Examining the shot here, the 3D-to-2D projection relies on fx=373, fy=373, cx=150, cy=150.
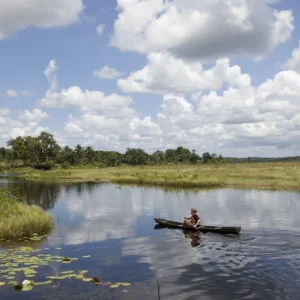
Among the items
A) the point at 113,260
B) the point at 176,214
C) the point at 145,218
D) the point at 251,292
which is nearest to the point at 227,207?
the point at 176,214

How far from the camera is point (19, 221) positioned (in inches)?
1016

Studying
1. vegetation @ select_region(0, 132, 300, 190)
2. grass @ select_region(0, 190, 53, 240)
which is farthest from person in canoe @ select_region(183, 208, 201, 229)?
vegetation @ select_region(0, 132, 300, 190)

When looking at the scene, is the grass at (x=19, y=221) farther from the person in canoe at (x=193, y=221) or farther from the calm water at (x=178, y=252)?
the person in canoe at (x=193, y=221)

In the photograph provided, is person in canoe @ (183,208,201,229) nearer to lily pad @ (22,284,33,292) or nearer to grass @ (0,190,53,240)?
grass @ (0,190,53,240)

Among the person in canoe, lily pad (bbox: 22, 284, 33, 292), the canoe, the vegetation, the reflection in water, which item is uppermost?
the vegetation

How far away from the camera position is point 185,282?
52.9ft

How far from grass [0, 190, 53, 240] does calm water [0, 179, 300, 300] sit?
1461 millimetres

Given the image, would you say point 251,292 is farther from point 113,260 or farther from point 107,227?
point 107,227

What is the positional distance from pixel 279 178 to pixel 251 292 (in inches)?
2080

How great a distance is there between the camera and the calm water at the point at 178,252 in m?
15.0

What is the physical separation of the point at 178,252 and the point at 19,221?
11.4 metres

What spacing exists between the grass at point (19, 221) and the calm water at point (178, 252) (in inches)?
57.5

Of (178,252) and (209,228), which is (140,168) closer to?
(209,228)

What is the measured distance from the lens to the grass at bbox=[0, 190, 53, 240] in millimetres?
24781
